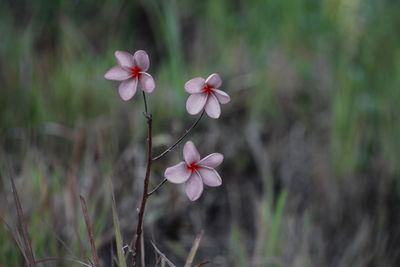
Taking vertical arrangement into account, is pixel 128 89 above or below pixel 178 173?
above

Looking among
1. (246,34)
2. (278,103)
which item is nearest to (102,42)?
(246,34)

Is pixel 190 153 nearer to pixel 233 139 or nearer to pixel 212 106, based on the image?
pixel 212 106

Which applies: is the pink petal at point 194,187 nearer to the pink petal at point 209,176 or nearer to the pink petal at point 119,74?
the pink petal at point 209,176

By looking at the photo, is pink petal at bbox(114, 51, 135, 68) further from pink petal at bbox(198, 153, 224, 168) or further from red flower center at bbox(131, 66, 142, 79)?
pink petal at bbox(198, 153, 224, 168)

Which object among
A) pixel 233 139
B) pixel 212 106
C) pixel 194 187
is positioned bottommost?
pixel 233 139

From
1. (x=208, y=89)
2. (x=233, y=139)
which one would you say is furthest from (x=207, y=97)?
(x=233, y=139)

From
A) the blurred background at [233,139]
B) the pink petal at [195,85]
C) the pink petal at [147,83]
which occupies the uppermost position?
the pink petal at [147,83]

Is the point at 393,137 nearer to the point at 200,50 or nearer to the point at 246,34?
the point at 200,50

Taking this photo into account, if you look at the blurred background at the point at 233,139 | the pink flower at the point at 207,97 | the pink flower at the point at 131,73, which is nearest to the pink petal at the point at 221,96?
the pink flower at the point at 207,97
